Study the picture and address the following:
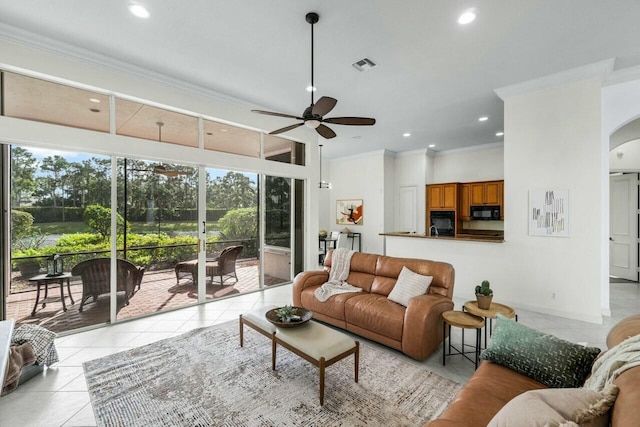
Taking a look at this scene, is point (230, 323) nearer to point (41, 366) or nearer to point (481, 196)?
point (41, 366)

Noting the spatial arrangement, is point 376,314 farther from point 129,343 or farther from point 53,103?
point 53,103

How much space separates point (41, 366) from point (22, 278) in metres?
1.21

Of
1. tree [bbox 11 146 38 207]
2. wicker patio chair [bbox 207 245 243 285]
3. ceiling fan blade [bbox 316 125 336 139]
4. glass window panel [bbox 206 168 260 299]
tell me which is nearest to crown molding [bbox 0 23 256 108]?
tree [bbox 11 146 38 207]

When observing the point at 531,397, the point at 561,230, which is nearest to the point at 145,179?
the point at 531,397

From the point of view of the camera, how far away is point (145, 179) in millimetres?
3980

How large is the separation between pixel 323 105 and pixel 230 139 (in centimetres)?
262

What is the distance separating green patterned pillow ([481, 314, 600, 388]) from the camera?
5.10 feet

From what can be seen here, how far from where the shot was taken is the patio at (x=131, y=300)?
321cm

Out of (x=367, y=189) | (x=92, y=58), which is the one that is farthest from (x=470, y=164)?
(x=92, y=58)

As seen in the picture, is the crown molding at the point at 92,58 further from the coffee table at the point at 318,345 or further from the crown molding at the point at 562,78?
the crown molding at the point at 562,78

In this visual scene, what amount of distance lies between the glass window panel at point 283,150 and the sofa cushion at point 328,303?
2.79 metres

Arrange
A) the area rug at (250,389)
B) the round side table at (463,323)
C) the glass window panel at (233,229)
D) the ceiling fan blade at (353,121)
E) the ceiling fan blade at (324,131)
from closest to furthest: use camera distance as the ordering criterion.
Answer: the area rug at (250,389) → the round side table at (463,323) → the ceiling fan blade at (353,121) → the ceiling fan blade at (324,131) → the glass window panel at (233,229)

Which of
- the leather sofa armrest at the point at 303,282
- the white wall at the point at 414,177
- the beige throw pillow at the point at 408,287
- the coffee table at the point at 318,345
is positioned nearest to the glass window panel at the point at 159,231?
the leather sofa armrest at the point at 303,282

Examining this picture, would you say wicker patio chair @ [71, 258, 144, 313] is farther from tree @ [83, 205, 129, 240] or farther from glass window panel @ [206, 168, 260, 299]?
glass window panel @ [206, 168, 260, 299]
